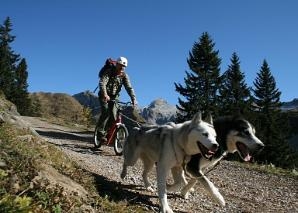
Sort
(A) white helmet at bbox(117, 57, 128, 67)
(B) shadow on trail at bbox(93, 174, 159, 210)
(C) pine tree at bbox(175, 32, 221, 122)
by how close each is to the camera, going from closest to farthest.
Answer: (B) shadow on trail at bbox(93, 174, 159, 210)
(A) white helmet at bbox(117, 57, 128, 67)
(C) pine tree at bbox(175, 32, 221, 122)

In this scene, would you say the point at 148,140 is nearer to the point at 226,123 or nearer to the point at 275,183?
the point at 226,123

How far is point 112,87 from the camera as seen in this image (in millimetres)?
12547

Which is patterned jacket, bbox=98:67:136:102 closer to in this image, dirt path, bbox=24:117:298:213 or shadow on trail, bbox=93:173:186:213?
dirt path, bbox=24:117:298:213

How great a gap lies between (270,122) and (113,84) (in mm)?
41792

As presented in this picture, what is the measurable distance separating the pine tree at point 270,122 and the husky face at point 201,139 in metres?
37.1

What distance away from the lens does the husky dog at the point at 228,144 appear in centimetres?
754

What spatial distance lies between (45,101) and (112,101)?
16501 centimetres

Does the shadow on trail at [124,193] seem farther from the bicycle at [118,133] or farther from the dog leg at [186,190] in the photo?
the bicycle at [118,133]

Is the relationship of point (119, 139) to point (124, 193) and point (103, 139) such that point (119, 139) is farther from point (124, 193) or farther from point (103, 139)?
point (124, 193)

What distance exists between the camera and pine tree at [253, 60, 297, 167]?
4547 cm

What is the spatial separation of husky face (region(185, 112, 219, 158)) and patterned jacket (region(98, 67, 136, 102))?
211 inches

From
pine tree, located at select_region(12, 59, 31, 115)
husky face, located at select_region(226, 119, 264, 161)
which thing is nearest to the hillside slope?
pine tree, located at select_region(12, 59, 31, 115)

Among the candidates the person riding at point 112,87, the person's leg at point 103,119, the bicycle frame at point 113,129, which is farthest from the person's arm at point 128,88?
the bicycle frame at point 113,129

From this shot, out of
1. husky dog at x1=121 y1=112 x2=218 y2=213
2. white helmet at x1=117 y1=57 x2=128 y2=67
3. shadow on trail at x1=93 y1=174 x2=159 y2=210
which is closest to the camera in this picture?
husky dog at x1=121 y1=112 x2=218 y2=213
